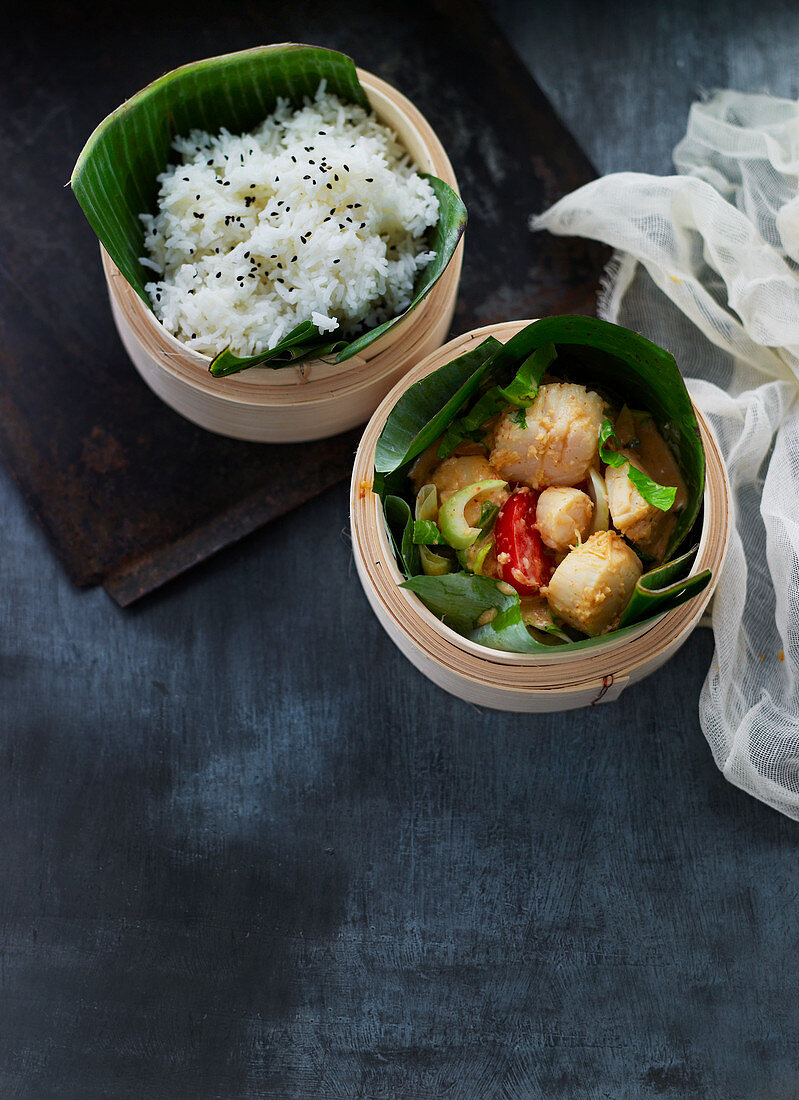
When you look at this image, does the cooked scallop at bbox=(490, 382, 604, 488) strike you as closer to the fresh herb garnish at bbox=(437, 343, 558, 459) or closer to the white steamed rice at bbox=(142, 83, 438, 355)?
the fresh herb garnish at bbox=(437, 343, 558, 459)

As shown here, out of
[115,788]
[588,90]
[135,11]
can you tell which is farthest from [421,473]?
[135,11]

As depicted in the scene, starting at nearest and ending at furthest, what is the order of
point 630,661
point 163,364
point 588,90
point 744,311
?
point 630,661, point 163,364, point 744,311, point 588,90

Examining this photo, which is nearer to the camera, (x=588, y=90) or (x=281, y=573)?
(x=281, y=573)

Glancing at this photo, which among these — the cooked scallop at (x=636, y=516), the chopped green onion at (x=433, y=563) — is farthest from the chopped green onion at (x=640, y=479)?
the chopped green onion at (x=433, y=563)

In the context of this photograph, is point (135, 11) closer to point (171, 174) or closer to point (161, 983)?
point (171, 174)

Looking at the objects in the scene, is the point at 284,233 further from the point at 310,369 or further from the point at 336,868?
the point at 336,868

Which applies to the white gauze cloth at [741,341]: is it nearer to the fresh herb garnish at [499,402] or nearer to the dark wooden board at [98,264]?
the dark wooden board at [98,264]

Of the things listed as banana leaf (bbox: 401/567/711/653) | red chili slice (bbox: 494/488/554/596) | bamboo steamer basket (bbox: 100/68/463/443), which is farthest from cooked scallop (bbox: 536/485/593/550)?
bamboo steamer basket (bbox: 100/68/463/443)
